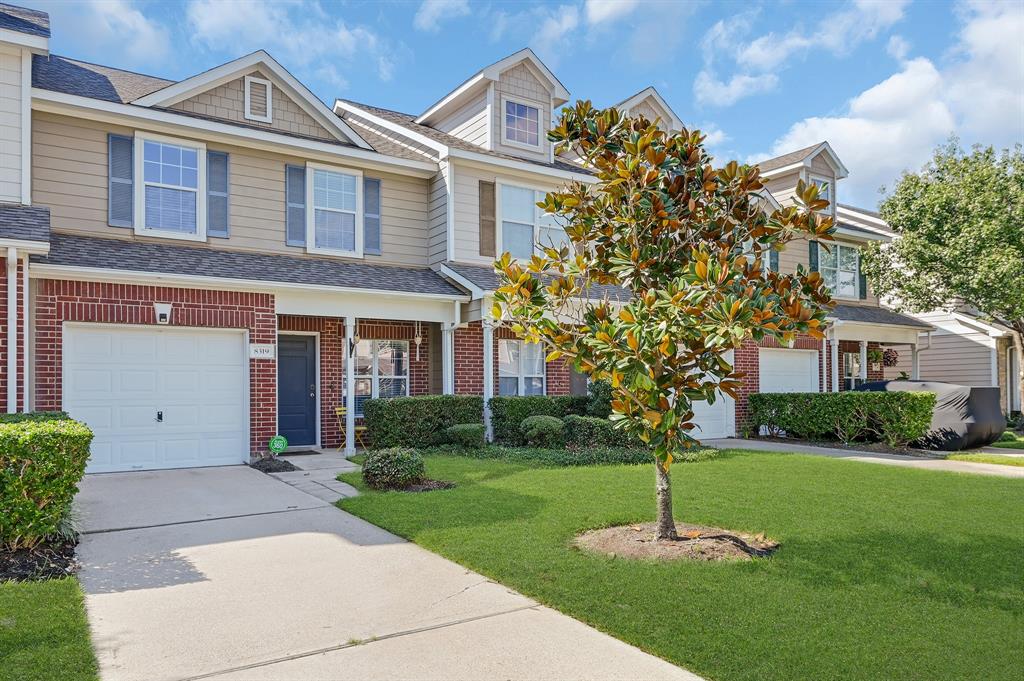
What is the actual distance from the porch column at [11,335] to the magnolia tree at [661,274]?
687cm

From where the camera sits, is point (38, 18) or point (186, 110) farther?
point (186, 110)

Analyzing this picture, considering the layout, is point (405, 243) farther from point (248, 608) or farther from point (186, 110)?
point (248, 608)

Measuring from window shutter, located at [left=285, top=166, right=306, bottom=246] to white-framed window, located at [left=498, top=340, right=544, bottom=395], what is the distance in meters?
4.59

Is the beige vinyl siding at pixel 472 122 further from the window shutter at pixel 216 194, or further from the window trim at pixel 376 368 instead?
the window shutter at pixel 216 194

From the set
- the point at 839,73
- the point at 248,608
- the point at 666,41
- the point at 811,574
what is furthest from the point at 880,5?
the point at 248,608

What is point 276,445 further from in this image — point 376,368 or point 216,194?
point 216,194

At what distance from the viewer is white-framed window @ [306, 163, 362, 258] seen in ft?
42.9

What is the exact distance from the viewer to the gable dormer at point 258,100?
39.7 ft

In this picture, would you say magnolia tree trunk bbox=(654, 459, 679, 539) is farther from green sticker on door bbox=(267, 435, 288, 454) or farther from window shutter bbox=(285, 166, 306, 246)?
window shutter bbox=(285, 166, 306, 246)

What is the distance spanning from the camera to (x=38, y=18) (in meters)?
11.1

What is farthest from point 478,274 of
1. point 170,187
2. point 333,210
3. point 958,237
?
point 958,237

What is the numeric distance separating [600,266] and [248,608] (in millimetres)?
3823

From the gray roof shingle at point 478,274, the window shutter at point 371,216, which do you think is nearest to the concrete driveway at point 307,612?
the gray roof shingle at point 478,274

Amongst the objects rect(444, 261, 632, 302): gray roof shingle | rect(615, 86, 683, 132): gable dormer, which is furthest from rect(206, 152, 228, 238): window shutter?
rect(615, 86, 683, 132): gable dormer
